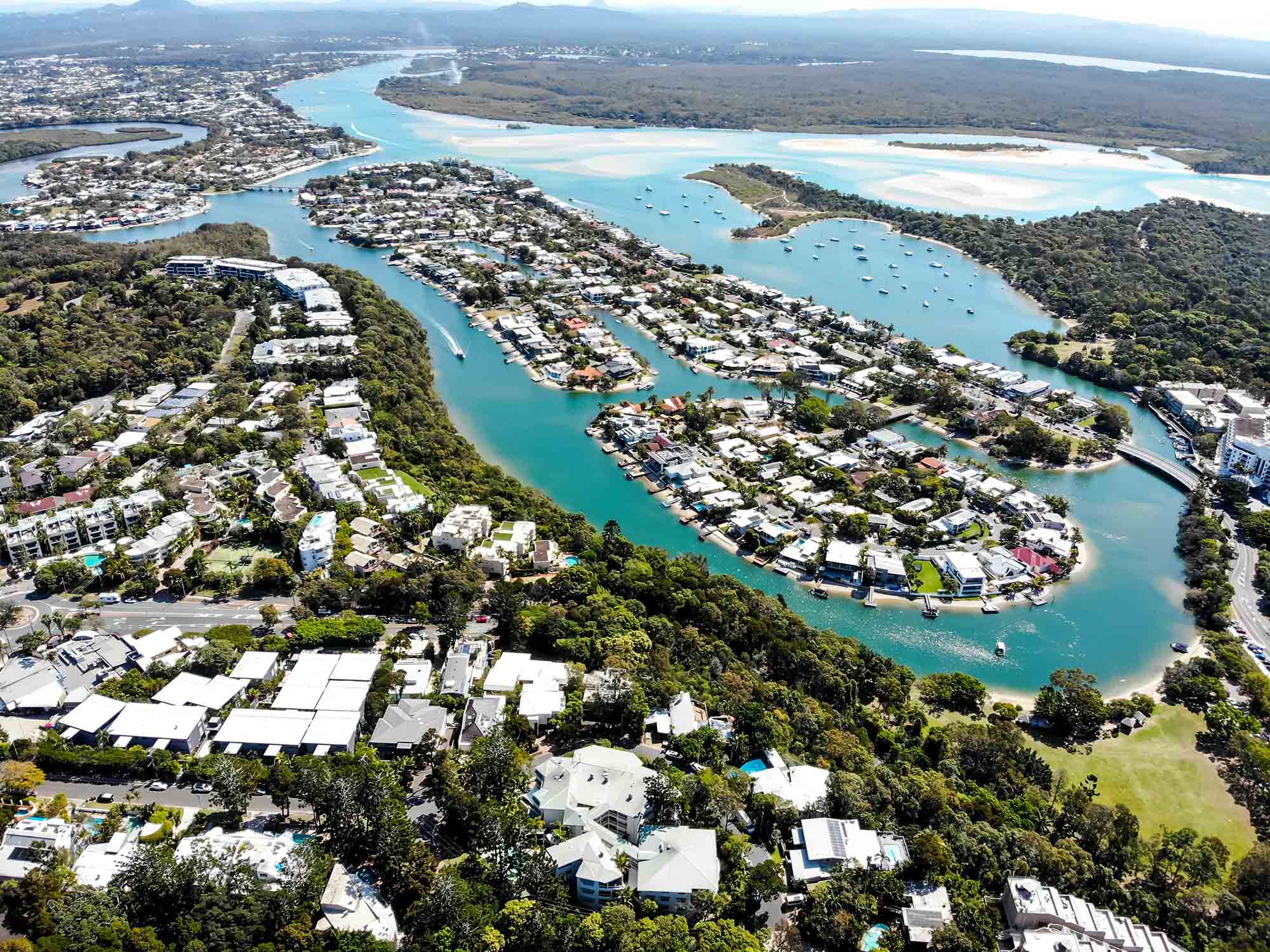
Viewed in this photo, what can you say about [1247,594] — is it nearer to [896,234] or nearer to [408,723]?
[408,723]

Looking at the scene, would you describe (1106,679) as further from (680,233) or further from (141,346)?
(680,233)

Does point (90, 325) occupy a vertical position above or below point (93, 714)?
above

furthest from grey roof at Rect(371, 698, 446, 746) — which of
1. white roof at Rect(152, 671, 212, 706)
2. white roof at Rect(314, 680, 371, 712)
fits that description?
white roof at Rect(152, 671, 212, 706)

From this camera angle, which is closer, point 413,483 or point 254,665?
point 254,665

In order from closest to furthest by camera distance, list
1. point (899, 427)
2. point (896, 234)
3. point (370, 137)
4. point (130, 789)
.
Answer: point (130, 789) → point (899, 427) → point (896, 234) → point (370, 137)

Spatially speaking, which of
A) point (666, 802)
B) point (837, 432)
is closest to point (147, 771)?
point (666, 802)

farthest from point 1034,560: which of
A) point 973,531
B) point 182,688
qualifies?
point 182,688

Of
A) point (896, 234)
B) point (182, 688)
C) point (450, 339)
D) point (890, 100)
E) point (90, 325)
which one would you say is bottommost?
point (182, 688)
